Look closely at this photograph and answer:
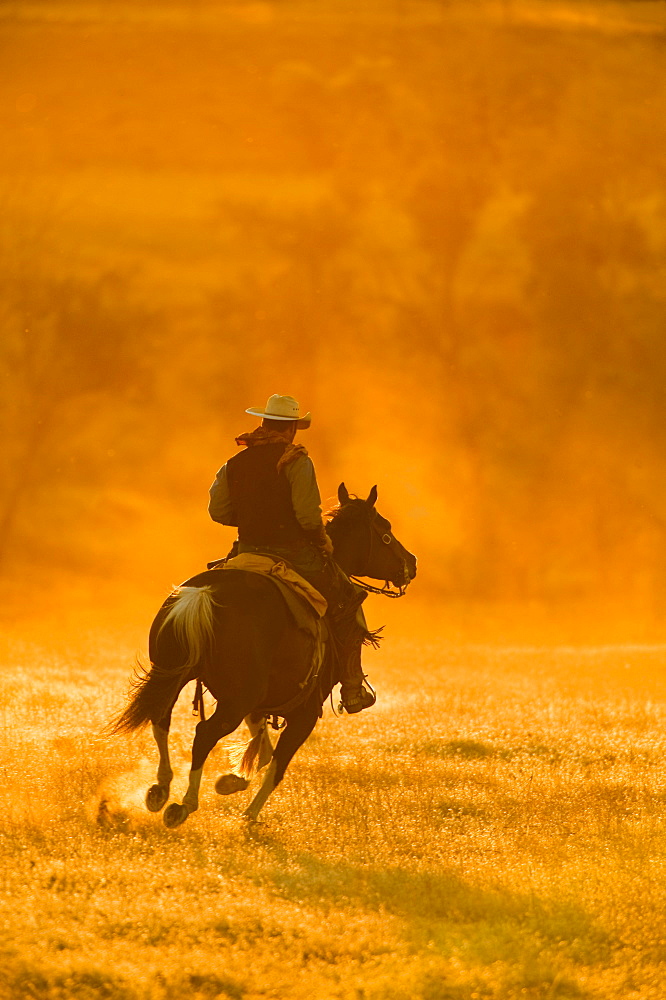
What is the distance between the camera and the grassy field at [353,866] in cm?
520

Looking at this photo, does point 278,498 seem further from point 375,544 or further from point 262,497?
point 375,544

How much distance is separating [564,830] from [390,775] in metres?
1.53

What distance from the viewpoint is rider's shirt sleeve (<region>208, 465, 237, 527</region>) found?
23.9ft

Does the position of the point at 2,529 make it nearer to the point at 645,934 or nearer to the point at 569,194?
the point at 569,194

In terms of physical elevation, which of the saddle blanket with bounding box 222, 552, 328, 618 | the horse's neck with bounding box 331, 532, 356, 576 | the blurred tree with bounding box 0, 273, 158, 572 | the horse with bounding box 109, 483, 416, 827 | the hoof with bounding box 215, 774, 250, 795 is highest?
the blurred tree with bounding box 0, 273, 158, 572

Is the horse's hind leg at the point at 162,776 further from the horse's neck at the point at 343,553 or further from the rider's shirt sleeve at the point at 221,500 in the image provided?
the horse's neck at the point at 343,553

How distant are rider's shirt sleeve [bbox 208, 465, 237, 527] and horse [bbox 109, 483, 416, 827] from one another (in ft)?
1.69

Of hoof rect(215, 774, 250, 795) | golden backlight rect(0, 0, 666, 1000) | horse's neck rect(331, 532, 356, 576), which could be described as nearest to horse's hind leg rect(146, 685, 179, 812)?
A: hoof rect(215, 774, 250, 795)

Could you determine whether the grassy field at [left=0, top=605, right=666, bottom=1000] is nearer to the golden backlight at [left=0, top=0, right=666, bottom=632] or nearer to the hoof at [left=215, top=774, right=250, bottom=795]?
the hoof at [left=215, top=774, right=250, bottom=795]

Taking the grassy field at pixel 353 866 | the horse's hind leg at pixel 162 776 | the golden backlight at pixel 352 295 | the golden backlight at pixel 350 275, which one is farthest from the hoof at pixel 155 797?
the golden backlight at pixel 350 275

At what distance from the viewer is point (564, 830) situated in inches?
294

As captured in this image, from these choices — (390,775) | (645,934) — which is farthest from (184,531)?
(645,934)

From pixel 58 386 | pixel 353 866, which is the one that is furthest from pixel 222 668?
pixel 58 386

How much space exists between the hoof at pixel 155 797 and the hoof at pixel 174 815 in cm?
18
